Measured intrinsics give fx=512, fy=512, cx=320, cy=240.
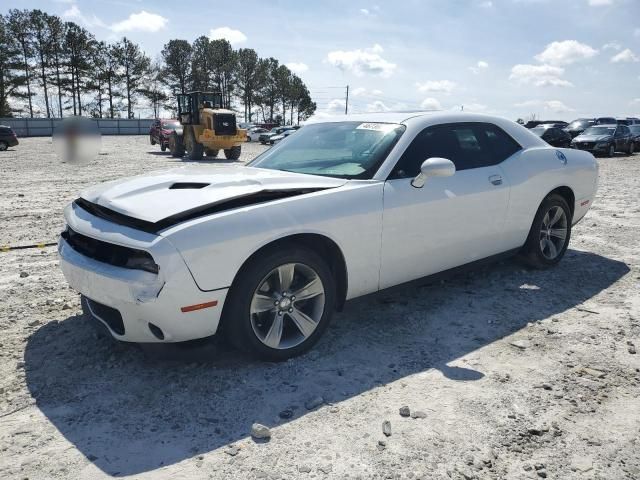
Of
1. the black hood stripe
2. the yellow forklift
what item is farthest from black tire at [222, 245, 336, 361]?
the yellow forklift

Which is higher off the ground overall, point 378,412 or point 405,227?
point 405,227

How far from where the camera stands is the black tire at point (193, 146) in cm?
2114

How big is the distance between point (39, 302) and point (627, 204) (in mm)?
9274

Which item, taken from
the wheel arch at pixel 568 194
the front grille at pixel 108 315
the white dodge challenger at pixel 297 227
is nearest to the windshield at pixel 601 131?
the wheel arch at pixel 568 194

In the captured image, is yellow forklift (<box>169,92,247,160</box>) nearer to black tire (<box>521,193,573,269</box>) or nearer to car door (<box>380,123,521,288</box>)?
black tire (<box>521,193,573,269</box>)

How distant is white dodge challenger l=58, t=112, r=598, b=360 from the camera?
2768mm

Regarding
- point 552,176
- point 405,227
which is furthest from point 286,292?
point 552,176

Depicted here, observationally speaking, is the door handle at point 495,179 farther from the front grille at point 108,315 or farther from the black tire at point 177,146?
the black tire at point 177,146

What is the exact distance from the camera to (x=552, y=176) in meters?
4.83

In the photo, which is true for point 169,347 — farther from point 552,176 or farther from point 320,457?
point 552,176

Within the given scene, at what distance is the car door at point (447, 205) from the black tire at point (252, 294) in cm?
60

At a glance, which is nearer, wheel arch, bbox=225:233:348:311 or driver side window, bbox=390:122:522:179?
wheel arch, bbox=225:233:348:311

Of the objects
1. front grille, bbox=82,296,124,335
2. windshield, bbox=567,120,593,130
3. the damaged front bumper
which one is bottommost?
front grille, bbox=82,296,124,335

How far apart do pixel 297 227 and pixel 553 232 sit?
321 centimetres
